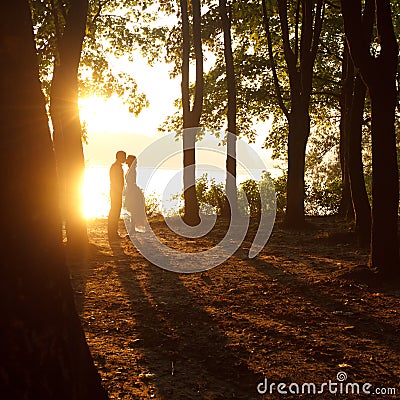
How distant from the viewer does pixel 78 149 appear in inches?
480

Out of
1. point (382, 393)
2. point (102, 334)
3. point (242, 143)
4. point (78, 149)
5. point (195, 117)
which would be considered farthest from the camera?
point (242, 143)

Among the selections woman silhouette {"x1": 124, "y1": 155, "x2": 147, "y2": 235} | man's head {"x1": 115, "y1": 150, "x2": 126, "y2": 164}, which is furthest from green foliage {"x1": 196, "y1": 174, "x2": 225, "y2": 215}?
man's head {"x1": 115, "y1": 150, "x2": 126, "y2": 164}

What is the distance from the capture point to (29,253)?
9.23 feet

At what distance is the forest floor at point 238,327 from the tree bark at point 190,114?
24.0 feet

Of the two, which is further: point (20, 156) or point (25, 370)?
point (20, 156)

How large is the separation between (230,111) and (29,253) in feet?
58.6

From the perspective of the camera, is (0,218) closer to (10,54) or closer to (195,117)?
(10,54)

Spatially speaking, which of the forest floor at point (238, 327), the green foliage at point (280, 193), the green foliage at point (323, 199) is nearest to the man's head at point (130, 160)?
the forest floor at point (238, 327)

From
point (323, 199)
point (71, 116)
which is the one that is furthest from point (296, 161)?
point (323, 199)

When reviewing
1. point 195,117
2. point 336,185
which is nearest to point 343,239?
point 195,117

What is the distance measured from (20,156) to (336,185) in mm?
23635

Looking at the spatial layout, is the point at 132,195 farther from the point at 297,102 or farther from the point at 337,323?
the point at 337,323

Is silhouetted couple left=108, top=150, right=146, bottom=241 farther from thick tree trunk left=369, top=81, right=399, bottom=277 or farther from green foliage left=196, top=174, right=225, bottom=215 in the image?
thick tree trunk left=369, top=81, right=399, bottom=277

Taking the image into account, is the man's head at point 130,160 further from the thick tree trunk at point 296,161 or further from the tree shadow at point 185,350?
the tree shadow at point 185,350
